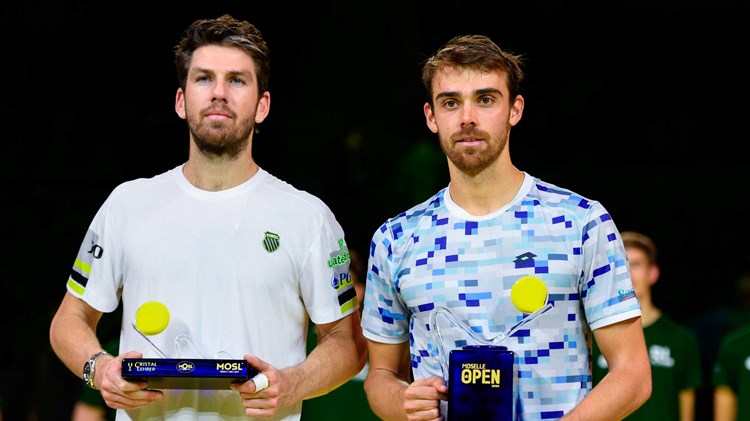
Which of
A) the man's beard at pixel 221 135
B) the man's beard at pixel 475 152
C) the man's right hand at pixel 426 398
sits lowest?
the man's right hand at pixel 426 398

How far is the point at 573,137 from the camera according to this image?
21.1 ft

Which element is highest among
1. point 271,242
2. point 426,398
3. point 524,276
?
point 271,242

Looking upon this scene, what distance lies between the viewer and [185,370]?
2.29m

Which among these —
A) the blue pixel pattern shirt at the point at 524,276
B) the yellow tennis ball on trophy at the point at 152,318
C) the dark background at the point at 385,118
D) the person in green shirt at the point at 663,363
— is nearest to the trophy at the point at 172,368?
the yellow tennis ball on trophy at the point at 152,318

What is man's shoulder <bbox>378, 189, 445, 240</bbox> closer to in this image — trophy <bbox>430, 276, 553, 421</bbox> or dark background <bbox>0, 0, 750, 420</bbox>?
trophy <bbox>430, 276, 553, 421</bbox>

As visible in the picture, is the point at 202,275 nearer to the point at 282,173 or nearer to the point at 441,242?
the point at 441,242

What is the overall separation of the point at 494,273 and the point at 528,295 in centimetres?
21

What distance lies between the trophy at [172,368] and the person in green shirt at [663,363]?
2489mm

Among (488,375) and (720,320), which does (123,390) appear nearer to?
(488,375)

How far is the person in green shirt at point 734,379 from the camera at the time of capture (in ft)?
14.0

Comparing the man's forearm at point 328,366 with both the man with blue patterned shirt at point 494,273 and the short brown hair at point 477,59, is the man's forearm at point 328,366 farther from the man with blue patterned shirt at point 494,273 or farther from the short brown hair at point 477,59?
the short brown hair at point 477,59

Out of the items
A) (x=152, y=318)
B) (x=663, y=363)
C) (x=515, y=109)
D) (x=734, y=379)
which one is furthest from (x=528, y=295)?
(x=663, y=363)

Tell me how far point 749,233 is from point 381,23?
8.52 feet

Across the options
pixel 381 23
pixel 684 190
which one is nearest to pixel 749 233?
pixel 684 190
